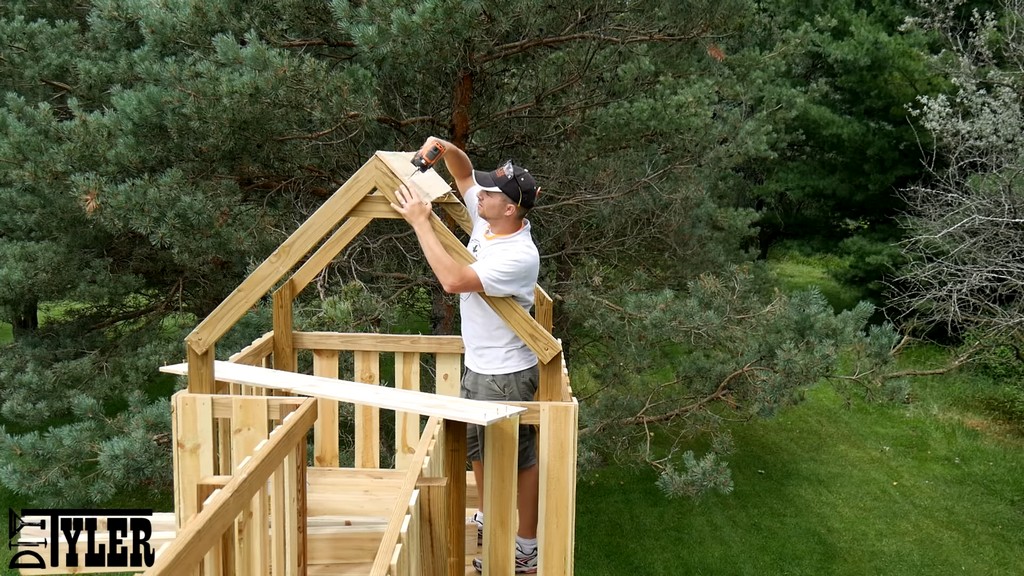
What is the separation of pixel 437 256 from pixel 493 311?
17.7 inches

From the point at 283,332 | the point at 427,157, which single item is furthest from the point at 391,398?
the point at 283,332

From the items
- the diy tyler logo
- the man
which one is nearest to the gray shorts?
the man

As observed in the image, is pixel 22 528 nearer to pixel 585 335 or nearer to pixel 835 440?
pixel 585 335

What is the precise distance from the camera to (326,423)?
3.68m

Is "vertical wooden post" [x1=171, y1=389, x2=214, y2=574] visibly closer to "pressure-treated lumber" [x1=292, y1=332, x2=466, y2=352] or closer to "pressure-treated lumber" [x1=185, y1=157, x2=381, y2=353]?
"pressure-treated lumber" [x1=185, y1=157, x2=381, y2=353]

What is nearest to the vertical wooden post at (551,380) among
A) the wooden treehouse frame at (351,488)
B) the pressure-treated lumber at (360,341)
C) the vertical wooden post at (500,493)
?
the wooden treehouse frame at (351,488)

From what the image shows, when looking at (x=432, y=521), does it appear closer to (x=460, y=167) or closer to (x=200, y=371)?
(x=200, y=371)

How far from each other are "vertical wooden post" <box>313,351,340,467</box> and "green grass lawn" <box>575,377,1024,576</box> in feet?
12.0

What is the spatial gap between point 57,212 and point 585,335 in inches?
157

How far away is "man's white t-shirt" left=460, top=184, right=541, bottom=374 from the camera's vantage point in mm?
2570

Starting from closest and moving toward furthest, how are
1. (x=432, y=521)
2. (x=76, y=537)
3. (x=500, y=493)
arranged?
(x=432, y=521)
(x=500, y=493)
(x=76, y=537)

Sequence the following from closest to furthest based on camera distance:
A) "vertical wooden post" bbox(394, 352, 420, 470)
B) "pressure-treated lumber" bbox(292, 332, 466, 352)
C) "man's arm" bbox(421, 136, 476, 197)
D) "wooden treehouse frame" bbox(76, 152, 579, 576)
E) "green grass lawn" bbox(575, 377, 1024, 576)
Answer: "wooden treehouse frame" bbox(76, 152, 579, 576)
"man's arm" bbox(421, 136, 476, 197)
"pressure-treated lumber" bbox(292, 332, 466, 352)
"vertical wooden post" bbox(394, 352, 420, 470)
"green grass lawn" bbox(575, 377, 1024, 576)

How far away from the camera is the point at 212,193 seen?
5.29 m

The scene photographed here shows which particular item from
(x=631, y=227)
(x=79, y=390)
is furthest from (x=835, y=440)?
(x=79, y=390)
